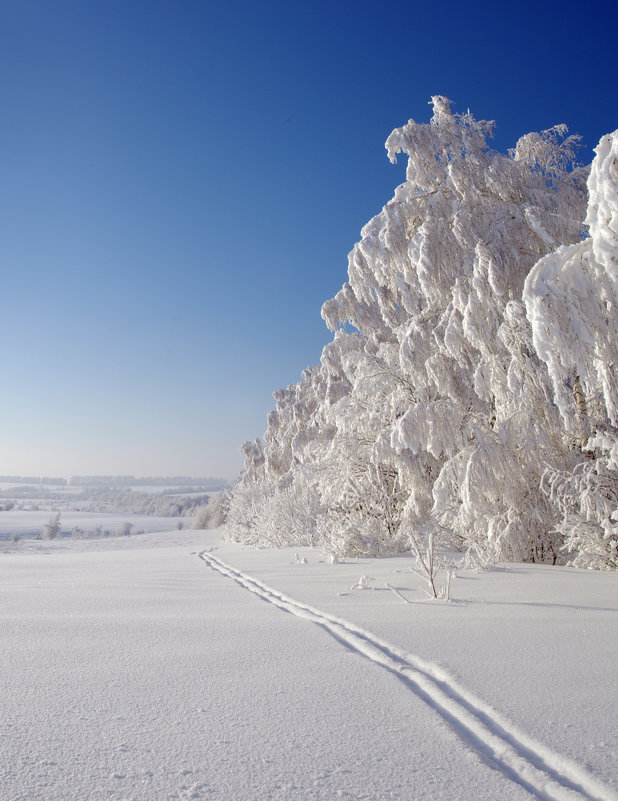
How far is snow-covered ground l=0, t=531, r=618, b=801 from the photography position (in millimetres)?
1814

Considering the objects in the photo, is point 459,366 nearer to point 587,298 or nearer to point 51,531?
point 587,298

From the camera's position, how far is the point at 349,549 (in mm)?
11031

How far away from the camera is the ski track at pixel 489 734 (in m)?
1.77

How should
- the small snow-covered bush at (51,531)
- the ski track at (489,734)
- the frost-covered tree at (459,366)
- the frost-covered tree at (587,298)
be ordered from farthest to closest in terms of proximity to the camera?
the small snow-covered bush at (51,531) → the frost-covered tree at (459,366) → the frost-covered tree at (587,298) → the ski track at (489,734)

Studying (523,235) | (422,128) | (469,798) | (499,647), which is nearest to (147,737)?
(469,798)

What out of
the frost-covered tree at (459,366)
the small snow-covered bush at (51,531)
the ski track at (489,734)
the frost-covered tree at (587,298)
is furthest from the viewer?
the small snow-covered bush at (51,531)

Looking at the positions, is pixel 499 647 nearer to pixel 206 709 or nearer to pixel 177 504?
pixel 206 709

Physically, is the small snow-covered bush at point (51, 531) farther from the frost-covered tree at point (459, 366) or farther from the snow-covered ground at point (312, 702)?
the snow-covered ground at point (312, 702)

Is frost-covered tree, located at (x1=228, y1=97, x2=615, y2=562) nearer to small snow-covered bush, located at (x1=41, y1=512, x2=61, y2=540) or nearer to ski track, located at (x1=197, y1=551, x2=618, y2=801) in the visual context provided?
ski track, located at (x1=197, y1=551, x2=618, y2=801)

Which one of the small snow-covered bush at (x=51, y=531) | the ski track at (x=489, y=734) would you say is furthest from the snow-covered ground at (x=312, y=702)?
the small snow-covered bush at (x=51, y=531)

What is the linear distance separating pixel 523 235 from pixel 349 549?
6500 millimetres

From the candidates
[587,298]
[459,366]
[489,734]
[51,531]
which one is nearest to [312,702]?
[489,734]

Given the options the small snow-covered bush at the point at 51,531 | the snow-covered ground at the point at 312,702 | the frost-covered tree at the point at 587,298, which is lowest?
the small snow-covered bush at the point at 51,531

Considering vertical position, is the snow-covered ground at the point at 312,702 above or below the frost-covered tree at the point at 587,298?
below
